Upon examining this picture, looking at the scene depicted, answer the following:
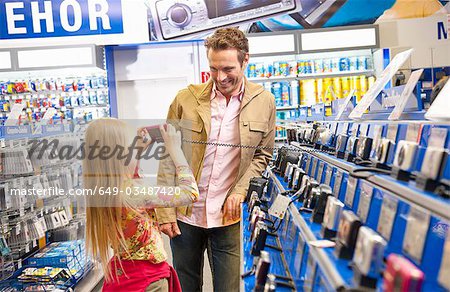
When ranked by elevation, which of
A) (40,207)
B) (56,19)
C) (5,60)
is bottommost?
(40,207)

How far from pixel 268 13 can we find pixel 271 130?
603cm

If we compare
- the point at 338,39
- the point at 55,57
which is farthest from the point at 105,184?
the point at 55,57

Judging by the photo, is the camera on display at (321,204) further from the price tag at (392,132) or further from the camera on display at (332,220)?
the price tag at (392,132)

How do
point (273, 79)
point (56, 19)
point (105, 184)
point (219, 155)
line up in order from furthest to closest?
point (56, 19) < point (273, 79) < point (219, 155) < point (105, 184)

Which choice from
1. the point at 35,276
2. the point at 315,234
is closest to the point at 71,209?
the point at 35,276

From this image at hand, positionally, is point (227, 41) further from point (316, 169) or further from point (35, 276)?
point (35, 276)

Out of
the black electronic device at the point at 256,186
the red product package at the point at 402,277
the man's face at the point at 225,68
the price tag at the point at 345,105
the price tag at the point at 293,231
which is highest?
the man's face at the point at 225,68

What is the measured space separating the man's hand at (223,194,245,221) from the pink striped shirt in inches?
2.4

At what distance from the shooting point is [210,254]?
7.86ft

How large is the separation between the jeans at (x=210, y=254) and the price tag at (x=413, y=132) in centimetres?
106

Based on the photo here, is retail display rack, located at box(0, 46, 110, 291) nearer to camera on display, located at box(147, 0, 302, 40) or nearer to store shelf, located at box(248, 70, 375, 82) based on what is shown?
store shelf, located at box(248, 70, 375, 82)

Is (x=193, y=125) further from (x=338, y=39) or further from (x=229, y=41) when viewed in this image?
(x=338, y=39)

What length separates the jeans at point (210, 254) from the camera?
91.4 inches

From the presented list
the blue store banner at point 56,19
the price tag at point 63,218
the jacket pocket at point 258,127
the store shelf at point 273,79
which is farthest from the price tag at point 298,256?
the blue store banner at point 56,19
